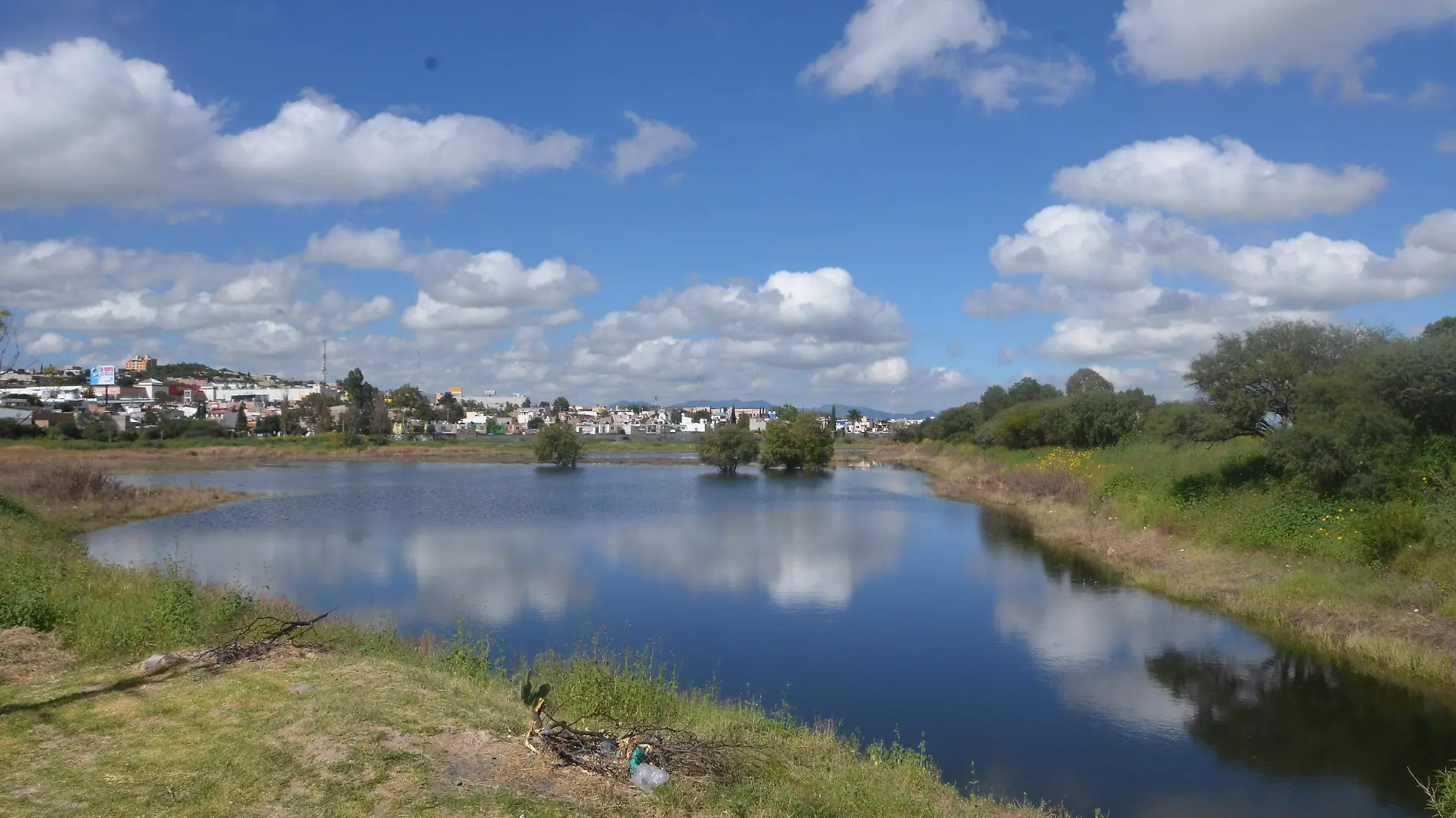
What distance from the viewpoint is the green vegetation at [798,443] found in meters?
A: 78.2

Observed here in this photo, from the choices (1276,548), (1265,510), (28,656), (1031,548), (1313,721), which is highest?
(1265,510)

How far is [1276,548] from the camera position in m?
23.6

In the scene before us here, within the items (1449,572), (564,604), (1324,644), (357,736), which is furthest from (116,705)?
(1449,572)

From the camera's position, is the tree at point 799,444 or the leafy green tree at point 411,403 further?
the leafy green tree at point 411,403

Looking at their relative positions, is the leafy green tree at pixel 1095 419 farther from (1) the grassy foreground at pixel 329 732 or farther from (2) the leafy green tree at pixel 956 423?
(1) the grassy foreground at pixel 329 732

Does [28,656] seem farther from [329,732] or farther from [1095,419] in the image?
[1095,419]

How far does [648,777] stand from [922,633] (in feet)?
47.8

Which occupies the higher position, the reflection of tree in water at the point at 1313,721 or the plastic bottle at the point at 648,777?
the plastic bottle at the point at 648,777

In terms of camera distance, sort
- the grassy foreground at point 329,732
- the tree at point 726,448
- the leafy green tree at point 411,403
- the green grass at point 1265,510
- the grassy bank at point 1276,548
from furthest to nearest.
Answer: the leafy green tree at point 411,403
the tree at point 726,448
the green grass at point 1265,510
the grassy bank at point 1276,548
the grassy foreground at point 329,732

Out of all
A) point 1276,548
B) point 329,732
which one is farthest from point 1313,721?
Answer: point 329,732

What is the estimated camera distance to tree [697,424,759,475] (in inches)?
3029

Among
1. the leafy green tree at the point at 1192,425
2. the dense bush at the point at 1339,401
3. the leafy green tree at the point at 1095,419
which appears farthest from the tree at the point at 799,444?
the dense bush at the point at 1339,401

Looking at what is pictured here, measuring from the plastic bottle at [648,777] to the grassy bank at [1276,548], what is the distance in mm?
15664

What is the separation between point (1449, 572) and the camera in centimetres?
1798
